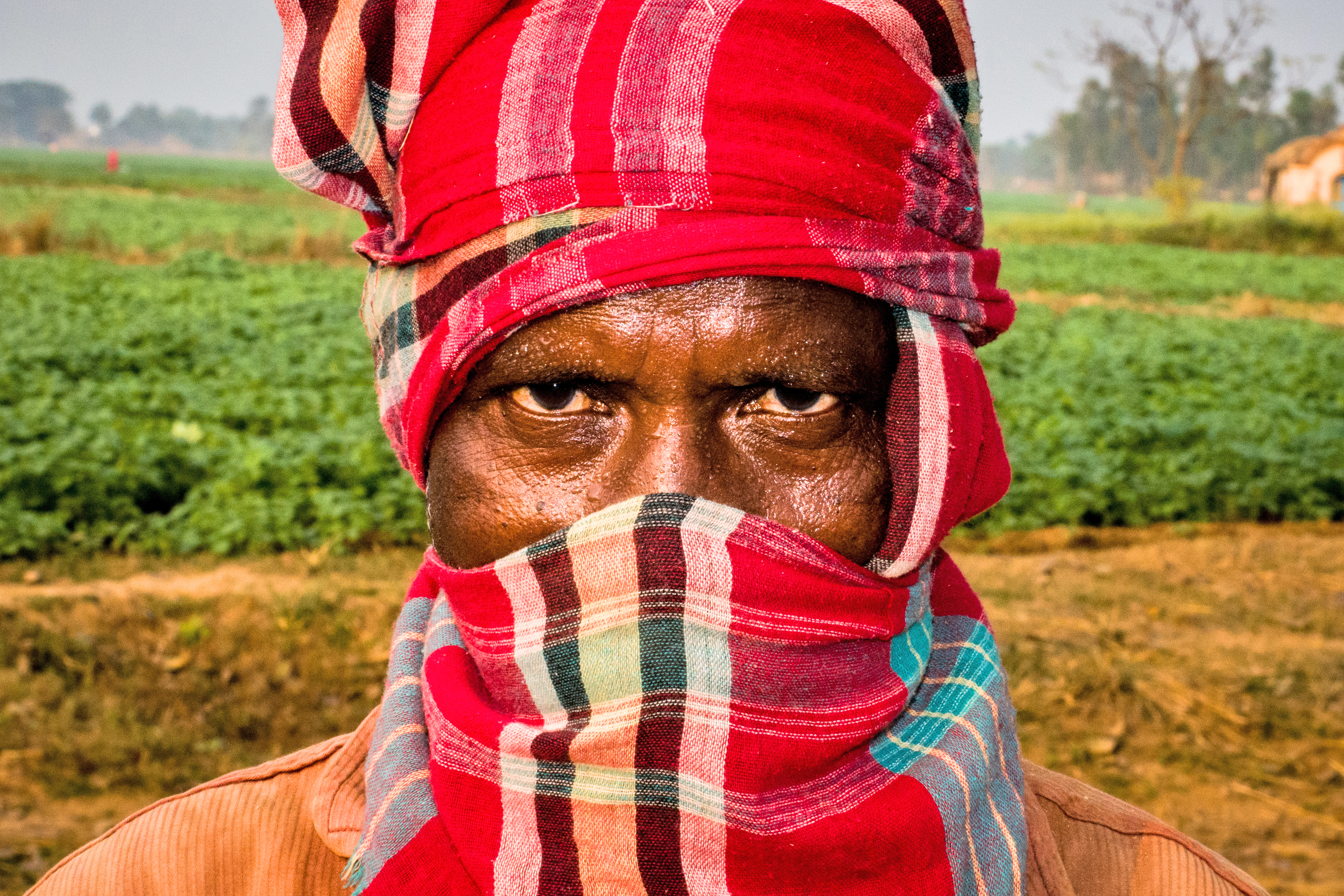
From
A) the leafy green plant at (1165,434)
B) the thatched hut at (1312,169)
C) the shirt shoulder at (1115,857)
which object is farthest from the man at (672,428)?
the thatched hut at (1312,169)

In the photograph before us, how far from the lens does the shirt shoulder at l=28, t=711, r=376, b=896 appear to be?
1427 millimetres

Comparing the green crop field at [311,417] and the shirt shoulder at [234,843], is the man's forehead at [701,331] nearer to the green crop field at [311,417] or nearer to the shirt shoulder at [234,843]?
the shirt shoulder at [234,843]

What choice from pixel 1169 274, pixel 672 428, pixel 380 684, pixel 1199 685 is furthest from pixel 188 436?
pixel 1169 274

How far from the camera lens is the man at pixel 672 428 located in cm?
119

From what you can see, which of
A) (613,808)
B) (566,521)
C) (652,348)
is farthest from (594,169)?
(613,808)

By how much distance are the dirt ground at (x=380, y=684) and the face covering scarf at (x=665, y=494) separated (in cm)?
363

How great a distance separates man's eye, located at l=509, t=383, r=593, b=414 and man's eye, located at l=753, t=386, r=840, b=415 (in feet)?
0.68

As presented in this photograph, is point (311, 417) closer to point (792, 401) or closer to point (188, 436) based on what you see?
point (188, 436)

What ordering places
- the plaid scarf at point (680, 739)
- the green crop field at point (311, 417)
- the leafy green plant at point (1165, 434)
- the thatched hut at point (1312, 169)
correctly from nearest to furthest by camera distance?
1. the plaid scarf at point (680, 739)
2. the green crop field at point (311, 417)
3. the leafy green plant at point (1165, 434)
4. the thatched hut at point (1312, 169)

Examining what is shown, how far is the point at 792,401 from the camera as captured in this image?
4.23 feet

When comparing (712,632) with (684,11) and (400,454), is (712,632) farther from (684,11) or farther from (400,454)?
(684,11)

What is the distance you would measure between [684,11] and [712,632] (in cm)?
71

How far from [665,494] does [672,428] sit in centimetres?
9

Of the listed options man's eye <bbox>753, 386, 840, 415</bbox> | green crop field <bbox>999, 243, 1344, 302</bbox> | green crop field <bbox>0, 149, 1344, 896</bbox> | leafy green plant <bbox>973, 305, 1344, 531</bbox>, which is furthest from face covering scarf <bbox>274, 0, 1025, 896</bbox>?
green crop field <bbox>999, 243, 1344, 302</bbox>
